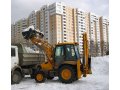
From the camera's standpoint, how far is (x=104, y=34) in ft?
8.81

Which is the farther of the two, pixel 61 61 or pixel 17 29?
pixel 61 61

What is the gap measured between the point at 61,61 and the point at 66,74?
175 millimetres

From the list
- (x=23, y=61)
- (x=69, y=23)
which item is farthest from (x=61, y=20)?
(x=23, y=61)

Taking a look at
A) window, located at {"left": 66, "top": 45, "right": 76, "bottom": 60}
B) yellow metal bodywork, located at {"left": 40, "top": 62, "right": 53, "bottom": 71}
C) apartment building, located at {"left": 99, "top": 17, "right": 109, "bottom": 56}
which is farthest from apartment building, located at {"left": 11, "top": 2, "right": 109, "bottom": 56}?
yellow metal bodywork, located at {"left": 40, "top": 62, "right": 53, "bottom": 71}

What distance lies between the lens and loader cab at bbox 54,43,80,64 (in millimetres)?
3422

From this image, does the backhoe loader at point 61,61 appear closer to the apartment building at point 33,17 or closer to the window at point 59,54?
the window at point 59,54

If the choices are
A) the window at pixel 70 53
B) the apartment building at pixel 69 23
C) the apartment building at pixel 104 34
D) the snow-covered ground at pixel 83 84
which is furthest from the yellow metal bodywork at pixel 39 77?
the apartment building at pixel 104 34

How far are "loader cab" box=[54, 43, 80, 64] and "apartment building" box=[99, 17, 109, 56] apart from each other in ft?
2.14

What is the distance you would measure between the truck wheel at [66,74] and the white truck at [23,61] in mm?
441

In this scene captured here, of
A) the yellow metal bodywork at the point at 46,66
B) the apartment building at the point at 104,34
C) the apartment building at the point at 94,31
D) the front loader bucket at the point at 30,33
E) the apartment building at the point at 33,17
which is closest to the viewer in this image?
the apartment building at the point at 104,34

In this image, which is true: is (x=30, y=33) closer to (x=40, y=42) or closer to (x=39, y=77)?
(x=40, y=42)

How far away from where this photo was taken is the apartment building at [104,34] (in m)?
2.63
